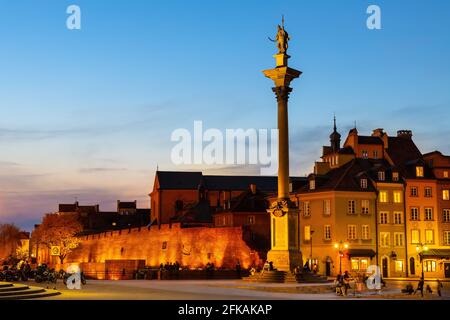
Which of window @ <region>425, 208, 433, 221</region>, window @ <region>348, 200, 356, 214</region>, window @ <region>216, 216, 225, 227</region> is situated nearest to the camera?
window @ <region>348, 200, 356, 214</region>

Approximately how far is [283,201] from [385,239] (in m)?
34.0

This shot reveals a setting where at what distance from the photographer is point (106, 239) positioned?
119m

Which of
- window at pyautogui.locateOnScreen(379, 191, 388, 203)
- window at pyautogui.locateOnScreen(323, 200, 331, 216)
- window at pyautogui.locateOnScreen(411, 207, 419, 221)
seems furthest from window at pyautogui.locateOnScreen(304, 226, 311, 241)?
window at pyautogui.locateOnScreen(411, 207, 419, 221)

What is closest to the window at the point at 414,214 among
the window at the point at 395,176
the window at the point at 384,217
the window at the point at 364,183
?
the window at the point at 384,217

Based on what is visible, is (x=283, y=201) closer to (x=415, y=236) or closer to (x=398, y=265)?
(x=398, y=265)

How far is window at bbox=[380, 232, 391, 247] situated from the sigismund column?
106 feet

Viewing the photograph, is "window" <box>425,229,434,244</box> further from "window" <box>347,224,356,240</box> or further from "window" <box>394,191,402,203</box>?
"window" <box>347,224,356,240</box>

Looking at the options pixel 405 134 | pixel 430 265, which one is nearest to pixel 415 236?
pixel 430 265

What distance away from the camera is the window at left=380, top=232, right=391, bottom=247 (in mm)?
80812

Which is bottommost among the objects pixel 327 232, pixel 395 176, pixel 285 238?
pixel 285 238

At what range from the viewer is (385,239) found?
81.1 metres

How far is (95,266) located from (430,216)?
37.5 m
